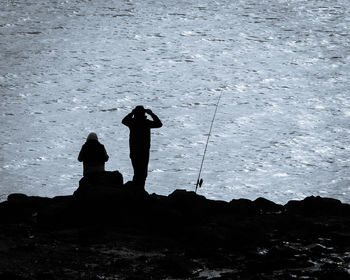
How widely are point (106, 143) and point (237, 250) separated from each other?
36.2 meters

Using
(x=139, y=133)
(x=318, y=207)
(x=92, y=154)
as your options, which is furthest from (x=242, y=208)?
(x=92, y=154)

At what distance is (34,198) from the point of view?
15.6 metres

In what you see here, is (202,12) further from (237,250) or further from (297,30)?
(237,250)

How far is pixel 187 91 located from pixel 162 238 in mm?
40461

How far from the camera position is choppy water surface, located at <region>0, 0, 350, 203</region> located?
149ft

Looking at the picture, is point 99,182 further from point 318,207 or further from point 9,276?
point 318,207

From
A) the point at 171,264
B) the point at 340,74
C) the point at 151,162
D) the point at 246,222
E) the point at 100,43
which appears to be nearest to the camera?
the point at 171,264

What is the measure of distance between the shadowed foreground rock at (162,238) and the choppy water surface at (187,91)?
26.7m

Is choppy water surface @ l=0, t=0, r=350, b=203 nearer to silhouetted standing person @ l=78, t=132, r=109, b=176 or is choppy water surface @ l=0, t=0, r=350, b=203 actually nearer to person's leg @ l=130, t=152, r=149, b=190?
person's leg @ l=130, t=152, r=149, b=190

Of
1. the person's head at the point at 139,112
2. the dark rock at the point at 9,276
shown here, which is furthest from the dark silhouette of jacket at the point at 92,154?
the dark rock at the point at 9,276

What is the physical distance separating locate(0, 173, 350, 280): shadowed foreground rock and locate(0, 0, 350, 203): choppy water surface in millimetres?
26731

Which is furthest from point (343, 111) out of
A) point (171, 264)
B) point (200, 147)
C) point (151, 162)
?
point (171, 264)

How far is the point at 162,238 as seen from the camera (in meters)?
12.1

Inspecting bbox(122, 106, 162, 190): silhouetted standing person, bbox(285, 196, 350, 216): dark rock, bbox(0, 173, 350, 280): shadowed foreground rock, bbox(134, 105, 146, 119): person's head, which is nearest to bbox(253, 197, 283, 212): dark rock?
bbox(285, 196, 350, 216): dark rock
